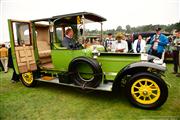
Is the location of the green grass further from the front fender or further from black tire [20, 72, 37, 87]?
the front fender

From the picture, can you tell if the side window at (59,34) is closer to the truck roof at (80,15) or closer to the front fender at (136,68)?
the truck roof at (80,15)

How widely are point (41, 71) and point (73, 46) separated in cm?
171

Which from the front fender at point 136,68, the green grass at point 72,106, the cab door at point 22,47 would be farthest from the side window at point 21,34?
the front fender at point 136,68

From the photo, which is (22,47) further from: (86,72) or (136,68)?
(136,68)

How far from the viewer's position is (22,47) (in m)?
6.01

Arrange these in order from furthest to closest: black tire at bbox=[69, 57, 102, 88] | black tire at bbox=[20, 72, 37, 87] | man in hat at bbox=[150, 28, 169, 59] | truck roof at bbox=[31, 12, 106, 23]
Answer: man in hat at bbox=[150, 28, 169, 59]
black tire at bbox=[20, 72, 37, 87]
truck roof at bbox=[31, 12, 106, 23]
black tire at bbox=[69, 57, 102, 88]

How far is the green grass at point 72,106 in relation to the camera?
4.19 m

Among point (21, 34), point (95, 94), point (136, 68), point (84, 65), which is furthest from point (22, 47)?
point (136, 68)

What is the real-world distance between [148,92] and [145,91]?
72mm

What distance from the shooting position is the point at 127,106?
4684 millimetres

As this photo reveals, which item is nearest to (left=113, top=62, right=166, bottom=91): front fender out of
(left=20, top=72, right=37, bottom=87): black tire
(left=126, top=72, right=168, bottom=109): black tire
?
(left=126, top=72, right=168, bottom=109): black tire

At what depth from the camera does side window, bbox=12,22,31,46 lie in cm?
596

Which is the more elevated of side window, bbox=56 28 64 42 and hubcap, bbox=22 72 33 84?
side window, bbox=56 28 64 42

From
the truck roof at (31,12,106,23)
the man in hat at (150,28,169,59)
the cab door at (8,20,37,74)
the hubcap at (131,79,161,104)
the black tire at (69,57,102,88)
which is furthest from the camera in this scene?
the man in hat at (150,28,169,59)
